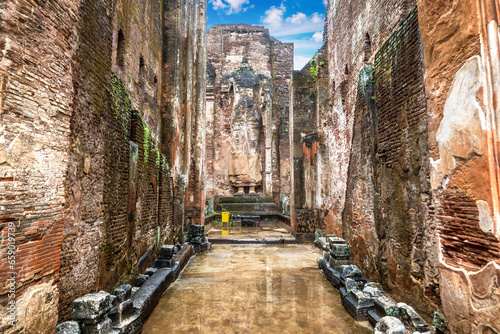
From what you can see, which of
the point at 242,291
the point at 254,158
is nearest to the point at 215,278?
the point at 242,291

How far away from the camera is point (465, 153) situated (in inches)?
90.4

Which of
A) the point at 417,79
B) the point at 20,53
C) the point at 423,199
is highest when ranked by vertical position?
the point at 417,79

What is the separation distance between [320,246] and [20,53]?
7878mm

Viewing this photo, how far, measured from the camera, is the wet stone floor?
3688 millimetres

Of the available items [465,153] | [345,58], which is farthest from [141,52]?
[465,153]

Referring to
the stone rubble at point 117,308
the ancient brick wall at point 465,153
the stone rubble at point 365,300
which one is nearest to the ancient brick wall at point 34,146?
the stone rubble at point 117,308

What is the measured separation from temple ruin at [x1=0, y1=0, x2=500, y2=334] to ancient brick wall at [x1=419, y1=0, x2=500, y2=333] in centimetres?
1

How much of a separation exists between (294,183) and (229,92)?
31.0 feet

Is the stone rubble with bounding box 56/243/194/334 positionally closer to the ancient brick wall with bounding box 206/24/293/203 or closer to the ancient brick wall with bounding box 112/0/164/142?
the ancient brick wall with bounding box 112/0/164/142

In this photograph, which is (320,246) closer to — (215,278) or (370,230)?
(370,230)

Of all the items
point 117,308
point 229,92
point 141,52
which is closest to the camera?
point 117,308

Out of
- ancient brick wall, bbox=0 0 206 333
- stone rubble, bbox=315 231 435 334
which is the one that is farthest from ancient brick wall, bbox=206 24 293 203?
ancient brick wall, bbox=0 0 206 333

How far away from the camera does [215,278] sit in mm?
5691

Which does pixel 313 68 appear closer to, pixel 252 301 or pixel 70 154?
pixel 252 301
